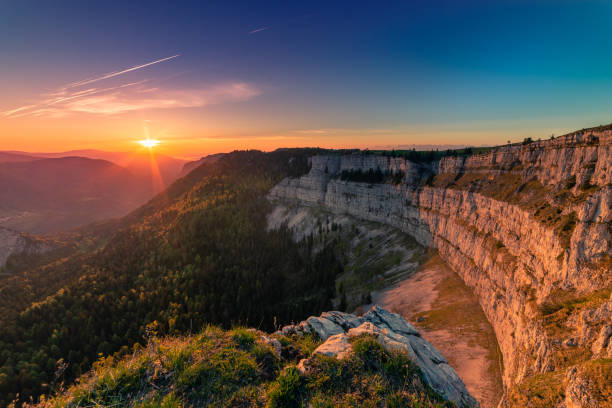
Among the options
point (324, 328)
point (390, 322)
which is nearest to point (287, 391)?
point (324, 328)

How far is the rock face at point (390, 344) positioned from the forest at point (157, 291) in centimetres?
2417

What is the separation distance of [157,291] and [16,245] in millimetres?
145228

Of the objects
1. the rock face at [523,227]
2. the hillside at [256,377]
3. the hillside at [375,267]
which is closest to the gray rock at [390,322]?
the hillside at [375,267]

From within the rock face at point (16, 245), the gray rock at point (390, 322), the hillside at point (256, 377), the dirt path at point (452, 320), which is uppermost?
the hillside at point (256, 377)

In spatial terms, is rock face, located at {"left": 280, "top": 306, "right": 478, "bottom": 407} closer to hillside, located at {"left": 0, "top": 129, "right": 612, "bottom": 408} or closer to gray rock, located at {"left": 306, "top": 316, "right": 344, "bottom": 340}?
gray rock, located at {"left": 306, "top": 316, "right": 344, "bottom": 340}

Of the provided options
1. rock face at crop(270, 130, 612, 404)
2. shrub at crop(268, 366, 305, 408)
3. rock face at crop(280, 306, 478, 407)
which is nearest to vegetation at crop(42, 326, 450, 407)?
shrub at crop(268, 366, 305, 408)

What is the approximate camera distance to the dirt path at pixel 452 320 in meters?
30.7

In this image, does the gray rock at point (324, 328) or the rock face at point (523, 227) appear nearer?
the gray rock at point (324, 328)

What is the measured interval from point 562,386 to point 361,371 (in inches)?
323

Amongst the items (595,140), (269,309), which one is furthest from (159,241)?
(595,140)

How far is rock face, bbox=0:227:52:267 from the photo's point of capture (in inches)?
5704

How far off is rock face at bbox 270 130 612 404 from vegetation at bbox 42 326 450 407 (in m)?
15.0

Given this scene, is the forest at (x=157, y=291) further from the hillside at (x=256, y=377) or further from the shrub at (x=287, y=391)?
the shrub at (x=287, y=391)

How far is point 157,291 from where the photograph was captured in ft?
259
